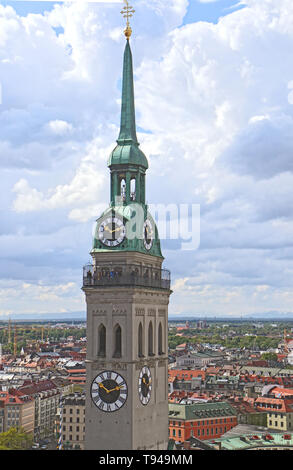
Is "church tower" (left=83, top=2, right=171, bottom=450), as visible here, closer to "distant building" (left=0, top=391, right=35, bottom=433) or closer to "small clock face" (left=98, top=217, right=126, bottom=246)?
"small clock face" (left=98, top=217, right=126, bottom=246)

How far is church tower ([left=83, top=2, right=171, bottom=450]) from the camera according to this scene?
29.9 metres

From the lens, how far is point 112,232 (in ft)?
101

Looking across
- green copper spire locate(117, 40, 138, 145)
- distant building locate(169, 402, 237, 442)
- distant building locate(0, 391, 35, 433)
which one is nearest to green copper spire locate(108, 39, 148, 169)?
green copper spire locate(117, 40, 138, 145)

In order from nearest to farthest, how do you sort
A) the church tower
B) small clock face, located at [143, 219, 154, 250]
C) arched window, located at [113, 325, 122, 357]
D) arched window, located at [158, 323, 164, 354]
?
1. the church tower
2. arched window, located at [113, 325, 122, 357]
3. small clock face, located at [143, 219, 154, 250]
4. arched window, located at [158, 323, 164, 354]

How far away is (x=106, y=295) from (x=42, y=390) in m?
96.5

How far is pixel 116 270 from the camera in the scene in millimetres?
30531

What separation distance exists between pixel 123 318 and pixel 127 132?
8.86 metres

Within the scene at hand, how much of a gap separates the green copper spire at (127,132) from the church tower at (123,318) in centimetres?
5

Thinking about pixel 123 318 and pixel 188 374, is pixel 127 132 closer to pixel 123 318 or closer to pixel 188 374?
pixel 123 318

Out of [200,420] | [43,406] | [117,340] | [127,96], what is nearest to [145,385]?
[117,340]

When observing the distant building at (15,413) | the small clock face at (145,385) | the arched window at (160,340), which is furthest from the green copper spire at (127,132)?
the distant building at (15,413)

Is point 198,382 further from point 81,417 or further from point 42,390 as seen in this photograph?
point 81,417

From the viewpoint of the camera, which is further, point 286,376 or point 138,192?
point 286,376
